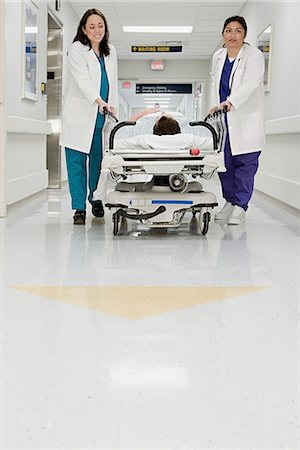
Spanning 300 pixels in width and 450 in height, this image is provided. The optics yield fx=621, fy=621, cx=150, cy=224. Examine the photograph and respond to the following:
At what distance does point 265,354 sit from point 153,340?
360 millimetres

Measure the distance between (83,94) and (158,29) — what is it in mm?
7269

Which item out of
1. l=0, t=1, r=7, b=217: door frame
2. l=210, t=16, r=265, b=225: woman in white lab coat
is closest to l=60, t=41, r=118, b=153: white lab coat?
l=0, t=1, r=7, b=217: door frame

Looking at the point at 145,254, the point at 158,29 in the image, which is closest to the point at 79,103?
the point at 145,254

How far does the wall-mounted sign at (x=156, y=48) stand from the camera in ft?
42.2

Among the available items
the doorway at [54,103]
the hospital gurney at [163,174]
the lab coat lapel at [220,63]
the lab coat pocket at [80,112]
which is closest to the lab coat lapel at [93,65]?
the lab coat pocket at [80,112]

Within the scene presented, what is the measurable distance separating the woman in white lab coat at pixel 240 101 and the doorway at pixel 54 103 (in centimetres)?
370

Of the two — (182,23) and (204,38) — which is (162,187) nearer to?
(182,23)

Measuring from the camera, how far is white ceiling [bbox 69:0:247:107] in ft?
30.6

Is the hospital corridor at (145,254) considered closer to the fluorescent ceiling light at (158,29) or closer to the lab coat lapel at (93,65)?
the lab coat lapel at (93,65)

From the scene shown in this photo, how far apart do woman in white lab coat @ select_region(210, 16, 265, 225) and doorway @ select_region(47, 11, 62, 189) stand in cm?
370

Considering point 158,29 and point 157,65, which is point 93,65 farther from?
point 157,65

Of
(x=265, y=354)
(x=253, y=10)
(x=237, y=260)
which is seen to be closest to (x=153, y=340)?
(x=265, y=354)

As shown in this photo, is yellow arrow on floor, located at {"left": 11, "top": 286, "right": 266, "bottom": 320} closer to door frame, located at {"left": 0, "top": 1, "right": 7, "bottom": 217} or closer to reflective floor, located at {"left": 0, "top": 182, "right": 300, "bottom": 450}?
reflective floor, located at {"left": 0, "top": 182, "right": 300, "bottom": 450}

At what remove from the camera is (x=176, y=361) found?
1821 mm
